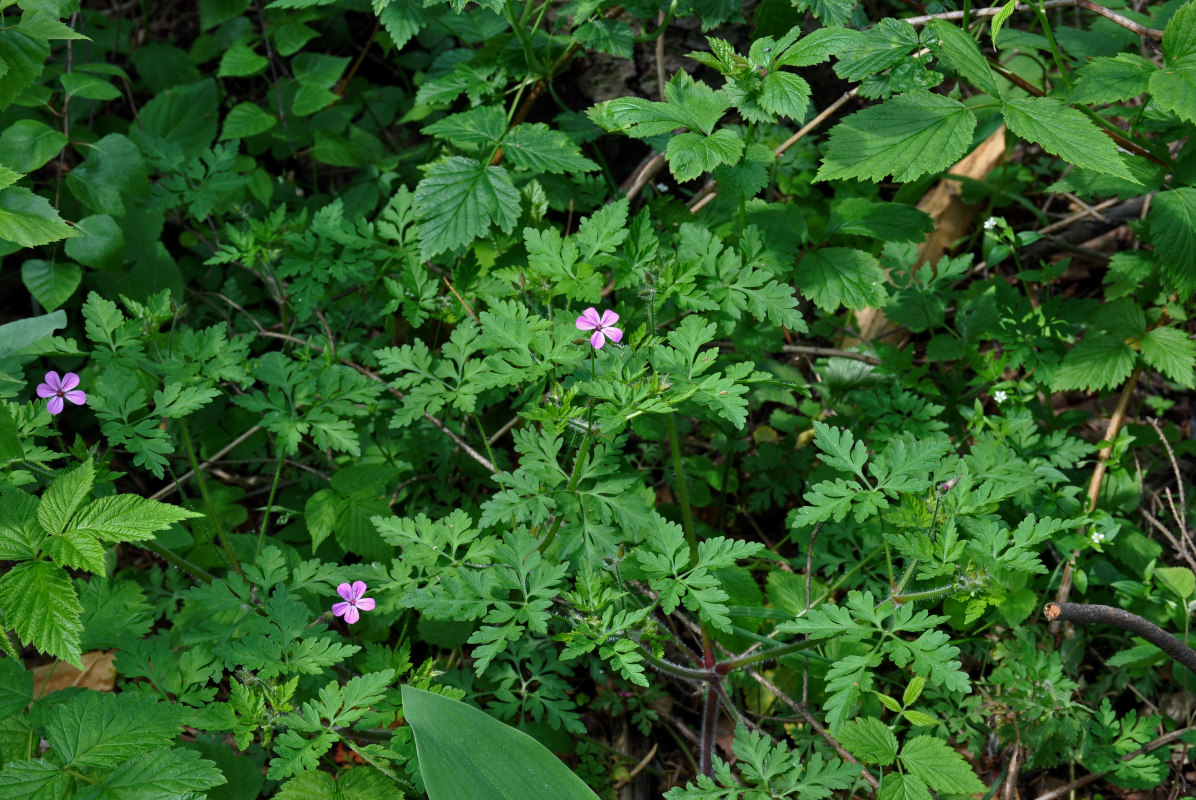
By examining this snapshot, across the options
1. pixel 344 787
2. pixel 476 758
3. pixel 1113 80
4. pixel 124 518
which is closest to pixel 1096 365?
pixel 1113 80

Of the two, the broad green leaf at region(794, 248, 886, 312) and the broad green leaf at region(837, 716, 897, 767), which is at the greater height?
the broad green leaf at region(794, 248, 886, 312)

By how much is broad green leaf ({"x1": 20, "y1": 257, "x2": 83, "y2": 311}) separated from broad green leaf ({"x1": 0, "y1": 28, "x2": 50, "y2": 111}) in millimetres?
555

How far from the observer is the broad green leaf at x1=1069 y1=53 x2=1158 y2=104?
2057 millimetres

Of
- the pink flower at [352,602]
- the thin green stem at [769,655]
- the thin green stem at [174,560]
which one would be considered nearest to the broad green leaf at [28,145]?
the thin green stem at [174,560]

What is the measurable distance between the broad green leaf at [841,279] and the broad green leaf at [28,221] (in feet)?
5.96

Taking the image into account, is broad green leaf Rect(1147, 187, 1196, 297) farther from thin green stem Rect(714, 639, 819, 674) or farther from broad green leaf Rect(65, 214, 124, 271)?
broad green leaf Rect(65, 214, 124, 271)

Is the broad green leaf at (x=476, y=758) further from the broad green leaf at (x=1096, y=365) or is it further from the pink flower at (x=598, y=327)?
the broad green leaf at (x=1096, y=365)

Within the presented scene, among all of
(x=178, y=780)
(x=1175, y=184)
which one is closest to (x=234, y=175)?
(x=178, y=780)

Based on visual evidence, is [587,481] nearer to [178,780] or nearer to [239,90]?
[178,780]

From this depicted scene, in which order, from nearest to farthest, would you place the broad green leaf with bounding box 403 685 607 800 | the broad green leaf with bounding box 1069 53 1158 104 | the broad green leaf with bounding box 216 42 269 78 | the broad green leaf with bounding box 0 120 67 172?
the broad green leaf with bounding box 403 685 607 800, the broad green leaf with bounding box 1069 53 1158 104, the broad green leaf with bounding box 0 120 67 172, the broad green leaf with bounding box 216 42 269 78

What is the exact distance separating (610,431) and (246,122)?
2130 mm

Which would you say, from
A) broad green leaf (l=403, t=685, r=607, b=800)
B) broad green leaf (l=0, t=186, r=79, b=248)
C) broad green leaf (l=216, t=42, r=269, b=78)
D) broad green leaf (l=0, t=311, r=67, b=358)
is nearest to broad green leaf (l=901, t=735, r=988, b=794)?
broad green leaf (l=403, t=685, r=607, b=800)

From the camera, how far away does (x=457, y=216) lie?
233cm

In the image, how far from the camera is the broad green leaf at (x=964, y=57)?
1.85m
